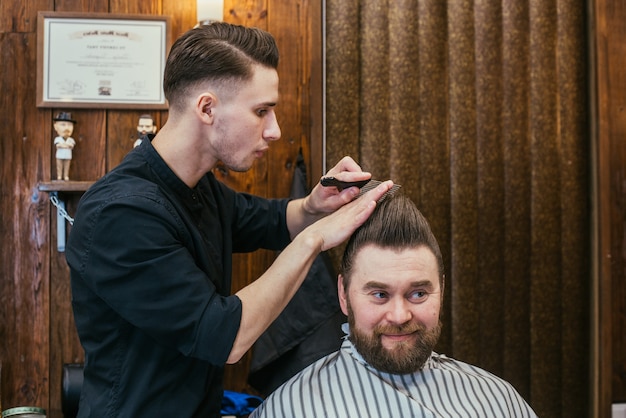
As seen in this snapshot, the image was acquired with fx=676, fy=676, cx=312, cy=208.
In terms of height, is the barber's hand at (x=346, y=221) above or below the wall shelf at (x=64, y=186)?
below

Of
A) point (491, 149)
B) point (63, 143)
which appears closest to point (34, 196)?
point (63, 143)

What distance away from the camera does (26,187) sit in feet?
9.18

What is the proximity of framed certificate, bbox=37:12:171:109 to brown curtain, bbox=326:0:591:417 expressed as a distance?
74cm

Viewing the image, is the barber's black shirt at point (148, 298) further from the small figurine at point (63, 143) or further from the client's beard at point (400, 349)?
the small figurine at point (63, 143)

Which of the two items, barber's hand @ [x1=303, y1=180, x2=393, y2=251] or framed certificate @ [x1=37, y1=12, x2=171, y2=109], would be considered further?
framed certificate @ [x1=37, y1=12, x2=171, y2=109]

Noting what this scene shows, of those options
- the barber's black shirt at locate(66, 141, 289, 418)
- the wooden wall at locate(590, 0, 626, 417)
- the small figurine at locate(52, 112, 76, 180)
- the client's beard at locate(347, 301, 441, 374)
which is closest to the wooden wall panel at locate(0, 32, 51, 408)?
the small figurine at locate(52, 112, 76, 180)

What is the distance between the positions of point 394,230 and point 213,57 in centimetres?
66

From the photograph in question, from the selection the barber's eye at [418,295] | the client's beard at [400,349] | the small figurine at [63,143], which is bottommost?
the client's beard at [400,349]

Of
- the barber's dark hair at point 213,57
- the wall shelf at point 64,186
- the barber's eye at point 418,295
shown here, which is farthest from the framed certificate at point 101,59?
the barber's eye at point 418,295

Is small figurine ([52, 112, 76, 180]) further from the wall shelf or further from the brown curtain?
the brown curtain

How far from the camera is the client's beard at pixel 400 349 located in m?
1.76

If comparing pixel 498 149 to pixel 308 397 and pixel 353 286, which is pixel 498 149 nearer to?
pixel 353 286

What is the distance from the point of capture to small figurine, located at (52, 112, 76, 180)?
8.89 ft

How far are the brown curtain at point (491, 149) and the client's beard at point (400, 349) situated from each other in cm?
121
